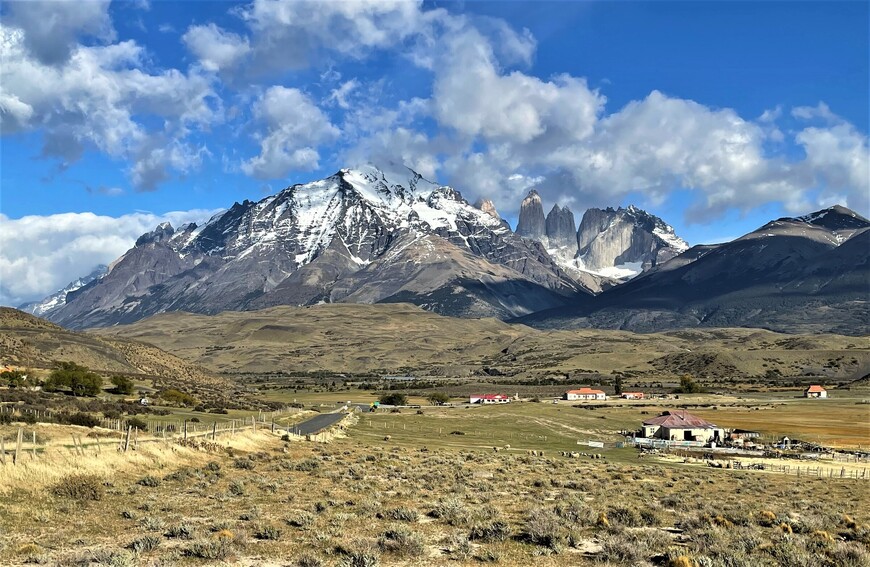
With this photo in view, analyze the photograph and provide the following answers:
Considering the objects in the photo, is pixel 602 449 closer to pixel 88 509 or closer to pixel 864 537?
pixel 864 537

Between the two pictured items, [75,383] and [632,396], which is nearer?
[75,383]

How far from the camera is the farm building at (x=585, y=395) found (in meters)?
156

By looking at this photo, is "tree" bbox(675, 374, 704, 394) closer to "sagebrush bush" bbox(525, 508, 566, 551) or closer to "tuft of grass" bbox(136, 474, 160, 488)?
"tuft of grass" bbox(136, 474, 160, 488)

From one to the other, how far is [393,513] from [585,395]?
137 m

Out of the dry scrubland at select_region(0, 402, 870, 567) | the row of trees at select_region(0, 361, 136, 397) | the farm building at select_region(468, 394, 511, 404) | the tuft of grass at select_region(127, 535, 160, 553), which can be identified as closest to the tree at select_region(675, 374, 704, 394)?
the farm building at select_region(468, 394, 511, 404)

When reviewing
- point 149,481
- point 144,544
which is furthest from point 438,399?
point 144,544

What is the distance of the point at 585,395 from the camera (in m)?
158

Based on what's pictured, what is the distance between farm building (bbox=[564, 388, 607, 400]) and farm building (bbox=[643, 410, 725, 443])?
64.7 meters

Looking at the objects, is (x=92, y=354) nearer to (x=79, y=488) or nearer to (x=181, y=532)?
(x=79, y=488)

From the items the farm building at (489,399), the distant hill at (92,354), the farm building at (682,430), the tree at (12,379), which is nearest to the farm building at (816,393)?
the farm building at (489,399)

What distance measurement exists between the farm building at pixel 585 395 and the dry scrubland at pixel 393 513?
109 m

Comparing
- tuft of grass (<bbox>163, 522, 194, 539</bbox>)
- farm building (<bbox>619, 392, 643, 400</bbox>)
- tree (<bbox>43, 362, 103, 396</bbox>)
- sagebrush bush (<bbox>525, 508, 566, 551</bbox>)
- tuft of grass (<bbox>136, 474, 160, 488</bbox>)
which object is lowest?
→ farm building (<bbox>619, 392, 643, 400</bbox>)

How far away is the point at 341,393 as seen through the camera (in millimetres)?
176750

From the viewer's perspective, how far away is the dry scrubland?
19.5m
